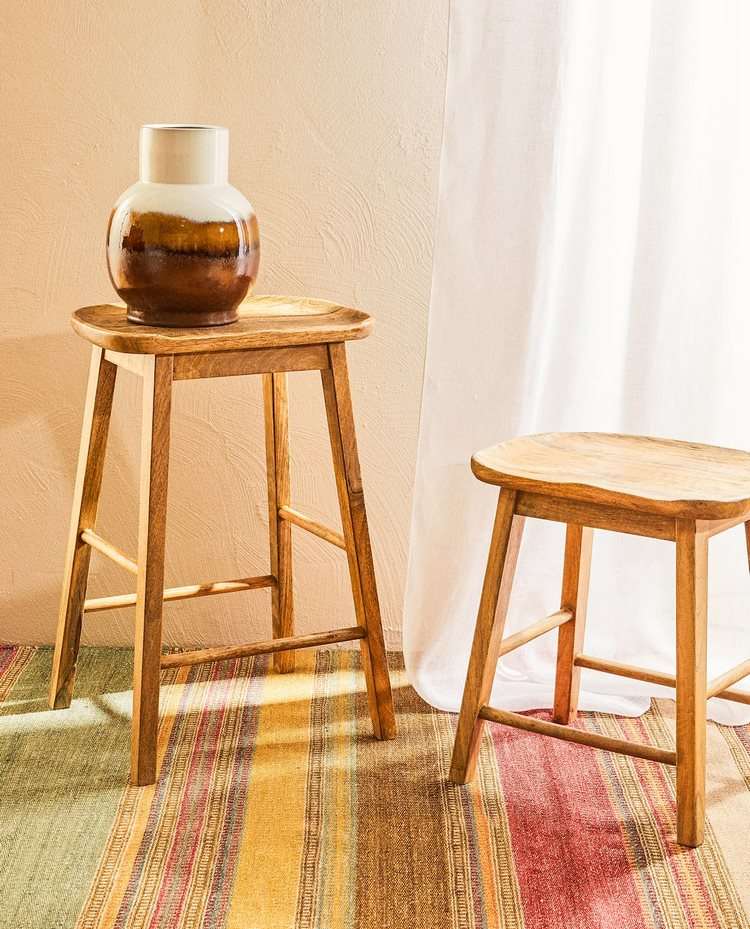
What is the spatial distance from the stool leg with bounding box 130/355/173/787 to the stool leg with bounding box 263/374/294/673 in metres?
0.39

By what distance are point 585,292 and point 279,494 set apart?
64 centimetres

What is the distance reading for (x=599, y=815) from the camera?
1660 millimetres

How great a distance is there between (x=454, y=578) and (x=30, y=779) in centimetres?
79

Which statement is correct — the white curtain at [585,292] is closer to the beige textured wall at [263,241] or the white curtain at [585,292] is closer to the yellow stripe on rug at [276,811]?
the beige textured wall at [263,241]

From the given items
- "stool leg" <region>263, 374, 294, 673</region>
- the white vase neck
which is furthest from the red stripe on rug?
the white vase neck

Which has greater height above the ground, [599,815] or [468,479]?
[468,479]

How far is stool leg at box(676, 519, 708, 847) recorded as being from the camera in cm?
150

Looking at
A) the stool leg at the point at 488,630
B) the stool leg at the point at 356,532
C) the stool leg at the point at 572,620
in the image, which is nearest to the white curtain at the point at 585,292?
the stool leg at the point at 572,620

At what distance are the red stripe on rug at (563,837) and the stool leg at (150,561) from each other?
0.54 meters

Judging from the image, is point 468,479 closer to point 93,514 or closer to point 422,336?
point 422,336

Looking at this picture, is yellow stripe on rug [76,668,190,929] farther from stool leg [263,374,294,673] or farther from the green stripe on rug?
stool leg [263,374,294,673]

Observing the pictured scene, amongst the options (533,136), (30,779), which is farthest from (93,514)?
(533,136)

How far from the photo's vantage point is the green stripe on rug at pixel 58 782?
1.44 m

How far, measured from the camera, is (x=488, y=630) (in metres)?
1.68
